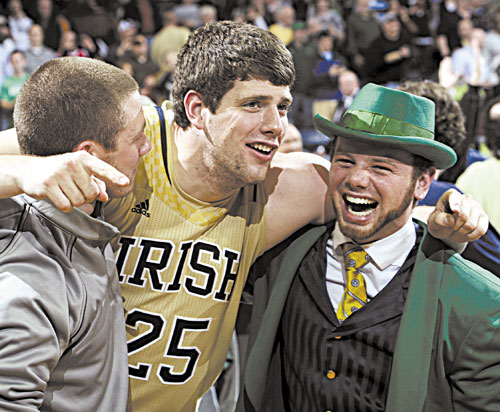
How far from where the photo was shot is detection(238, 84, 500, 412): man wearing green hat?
1737 millimetres

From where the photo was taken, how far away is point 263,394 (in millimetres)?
2094

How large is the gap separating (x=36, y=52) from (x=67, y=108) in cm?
824

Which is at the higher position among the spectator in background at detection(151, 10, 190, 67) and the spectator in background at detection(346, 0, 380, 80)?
the spectator in background at detection(346, 0, 380, 80)

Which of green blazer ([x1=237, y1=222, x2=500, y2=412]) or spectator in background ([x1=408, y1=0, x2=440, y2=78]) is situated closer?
green blazer ([x1=237, y1=222, x2=500, y2=412])

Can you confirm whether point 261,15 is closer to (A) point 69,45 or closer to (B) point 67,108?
(A) point 69,45

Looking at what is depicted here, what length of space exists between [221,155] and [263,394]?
2.83ft

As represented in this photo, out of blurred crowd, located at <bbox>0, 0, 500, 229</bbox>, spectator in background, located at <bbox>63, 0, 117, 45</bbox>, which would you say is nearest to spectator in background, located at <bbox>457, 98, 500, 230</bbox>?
blurred crowd, located at <bbox>0, 0, 500, 229</bbox>

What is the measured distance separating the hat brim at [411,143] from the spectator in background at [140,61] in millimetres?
7525

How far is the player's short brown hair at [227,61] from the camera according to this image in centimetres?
191

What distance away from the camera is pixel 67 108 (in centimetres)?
154

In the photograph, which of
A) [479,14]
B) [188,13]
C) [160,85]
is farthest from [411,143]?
[479,14]

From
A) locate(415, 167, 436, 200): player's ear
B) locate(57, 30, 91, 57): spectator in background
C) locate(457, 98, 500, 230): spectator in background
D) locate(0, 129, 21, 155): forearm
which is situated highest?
locate(0, 129, 21, 155): forearm

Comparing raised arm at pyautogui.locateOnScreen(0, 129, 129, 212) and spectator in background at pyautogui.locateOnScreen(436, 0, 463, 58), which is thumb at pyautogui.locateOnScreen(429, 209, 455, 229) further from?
spectator in background at pyautogui.locateOnScreen(436, 0, 463, 58)

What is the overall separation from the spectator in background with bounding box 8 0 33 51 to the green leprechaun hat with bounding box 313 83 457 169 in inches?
361
